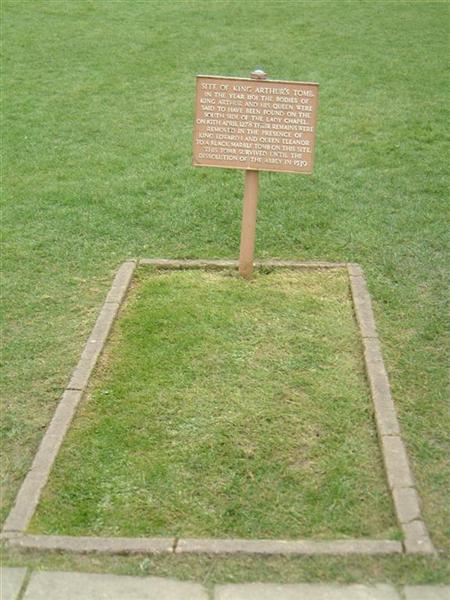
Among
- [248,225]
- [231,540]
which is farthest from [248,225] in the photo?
[231,540]

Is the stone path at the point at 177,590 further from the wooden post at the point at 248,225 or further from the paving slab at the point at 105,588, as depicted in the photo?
the wooden post at the point at 248,225

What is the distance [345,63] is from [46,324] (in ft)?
24.1

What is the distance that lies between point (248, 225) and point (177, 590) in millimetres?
2979

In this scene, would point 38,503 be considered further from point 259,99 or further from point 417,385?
point 259,99

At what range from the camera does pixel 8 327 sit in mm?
5566

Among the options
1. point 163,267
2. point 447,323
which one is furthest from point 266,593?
point 163,267

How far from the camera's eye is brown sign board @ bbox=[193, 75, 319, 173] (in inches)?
222

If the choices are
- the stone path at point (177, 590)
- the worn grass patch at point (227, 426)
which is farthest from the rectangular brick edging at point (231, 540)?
the stone path at point (177, 590)

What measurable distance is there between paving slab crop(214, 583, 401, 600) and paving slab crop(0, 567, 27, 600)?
0.76 metres

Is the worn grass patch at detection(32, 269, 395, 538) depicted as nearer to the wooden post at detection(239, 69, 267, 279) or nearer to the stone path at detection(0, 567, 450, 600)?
the wooden post at detection(239, 69, 267, 279)

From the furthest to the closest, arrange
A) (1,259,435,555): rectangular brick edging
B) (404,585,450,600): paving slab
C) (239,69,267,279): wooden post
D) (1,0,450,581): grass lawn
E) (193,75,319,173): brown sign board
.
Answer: (239,69,267,279): wooden post < (193,75,319,173): brown sign board < (1,0,450,581): grass lawn < (1,259,435,555): rectangular brick edging < (404,585,450,600): paving slab

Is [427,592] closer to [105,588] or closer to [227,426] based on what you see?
[105,588]

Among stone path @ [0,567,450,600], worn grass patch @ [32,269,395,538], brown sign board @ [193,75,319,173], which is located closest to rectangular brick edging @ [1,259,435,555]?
worn grass patch @ [32,269,395,538]

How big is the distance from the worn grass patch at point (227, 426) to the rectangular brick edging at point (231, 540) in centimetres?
6
